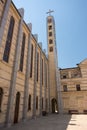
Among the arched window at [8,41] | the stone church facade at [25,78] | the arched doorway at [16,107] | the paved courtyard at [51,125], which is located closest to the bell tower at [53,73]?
the stone church facade at [25,78]

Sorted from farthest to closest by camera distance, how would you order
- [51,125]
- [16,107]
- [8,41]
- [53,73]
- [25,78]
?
[53,73] < [25,78] < [16,107] < [8,41] < [51,125]

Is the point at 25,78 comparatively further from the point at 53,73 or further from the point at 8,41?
the point at 53,73

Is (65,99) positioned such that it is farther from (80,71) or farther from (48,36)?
(48,36)

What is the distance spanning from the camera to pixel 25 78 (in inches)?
602

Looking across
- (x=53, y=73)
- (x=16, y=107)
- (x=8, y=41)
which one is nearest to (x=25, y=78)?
(x=16, y=107)

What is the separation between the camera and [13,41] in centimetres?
1323

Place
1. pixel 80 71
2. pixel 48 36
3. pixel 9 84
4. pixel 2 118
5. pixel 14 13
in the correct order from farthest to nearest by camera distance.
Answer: pixel 48 36 < pixel 80 71 < pixel 14 13 < pixel 9 84 < pixel 2 118

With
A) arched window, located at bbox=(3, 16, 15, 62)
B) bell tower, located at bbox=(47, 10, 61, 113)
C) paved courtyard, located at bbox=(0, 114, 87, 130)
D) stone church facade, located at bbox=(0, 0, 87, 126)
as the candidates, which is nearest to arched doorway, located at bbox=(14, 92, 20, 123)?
stone church facade, located at bbox=(0, 0, 87, 126)

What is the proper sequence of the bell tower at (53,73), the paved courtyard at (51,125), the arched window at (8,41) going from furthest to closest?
the bell tower at (53,73) < the arched window at (8,41) < the paved courtyard at (51,125)

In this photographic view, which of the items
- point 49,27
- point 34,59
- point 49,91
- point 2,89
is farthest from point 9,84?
point 49,27

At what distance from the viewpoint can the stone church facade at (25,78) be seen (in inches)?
434

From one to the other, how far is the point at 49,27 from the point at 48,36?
3255 mm

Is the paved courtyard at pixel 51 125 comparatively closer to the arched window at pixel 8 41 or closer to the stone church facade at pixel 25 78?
the stone church facade at pixel 25 78

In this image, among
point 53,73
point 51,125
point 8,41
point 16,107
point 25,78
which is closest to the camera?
point 51,125
